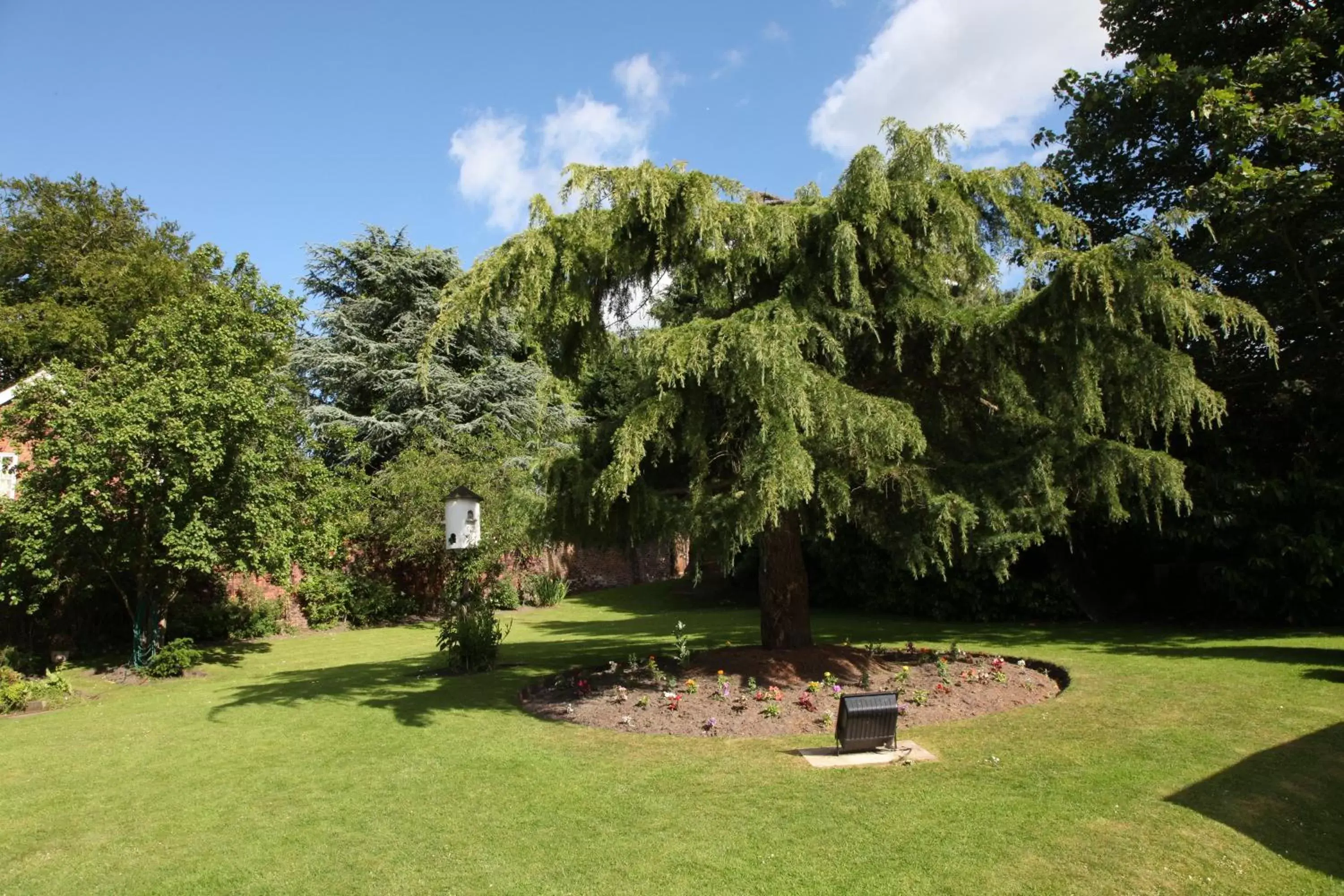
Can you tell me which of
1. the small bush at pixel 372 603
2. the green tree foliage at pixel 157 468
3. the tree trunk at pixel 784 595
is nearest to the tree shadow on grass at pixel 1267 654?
the tree trunk at pixel 784 595

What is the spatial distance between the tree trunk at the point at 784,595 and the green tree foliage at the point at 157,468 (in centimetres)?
750

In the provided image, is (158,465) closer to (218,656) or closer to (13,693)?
(13,693)

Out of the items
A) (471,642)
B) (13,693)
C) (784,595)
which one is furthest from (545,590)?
(784,595)

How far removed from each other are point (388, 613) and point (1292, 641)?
17572 millimetres

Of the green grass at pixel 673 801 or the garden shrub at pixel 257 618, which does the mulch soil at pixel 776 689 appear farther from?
the garden shrub at pixel 257 618

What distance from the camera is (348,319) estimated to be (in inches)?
998

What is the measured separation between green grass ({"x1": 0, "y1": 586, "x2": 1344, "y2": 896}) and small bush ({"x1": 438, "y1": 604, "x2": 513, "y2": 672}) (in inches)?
71.2

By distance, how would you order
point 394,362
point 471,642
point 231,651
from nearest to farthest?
1. point 471,642
2. point 231,651
3. point 394,362

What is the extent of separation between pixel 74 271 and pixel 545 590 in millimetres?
14726

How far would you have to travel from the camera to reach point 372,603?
63.1ft

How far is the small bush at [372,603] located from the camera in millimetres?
19172

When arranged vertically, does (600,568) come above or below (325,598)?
above

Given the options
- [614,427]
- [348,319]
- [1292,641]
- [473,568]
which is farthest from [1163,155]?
[348,319]

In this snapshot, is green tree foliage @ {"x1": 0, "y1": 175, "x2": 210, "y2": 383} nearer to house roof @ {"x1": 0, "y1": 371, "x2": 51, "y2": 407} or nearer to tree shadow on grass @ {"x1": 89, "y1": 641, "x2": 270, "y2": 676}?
house roof @ {"x1": 0, "y1": 371, "x2": 51, "y2": 407}
